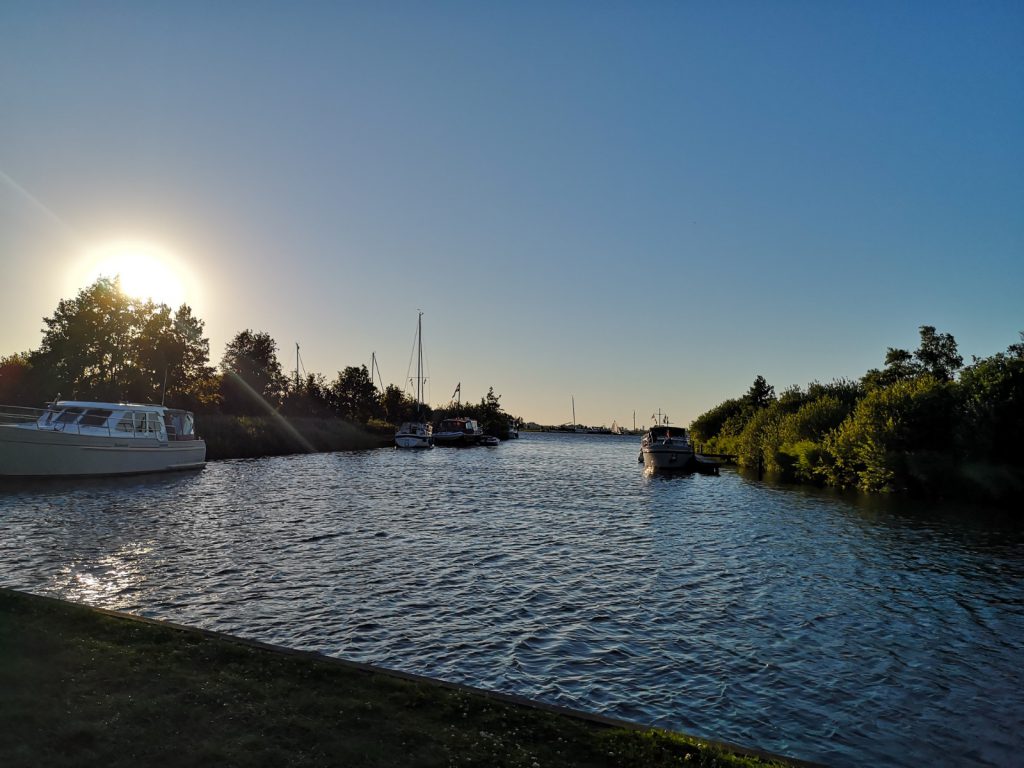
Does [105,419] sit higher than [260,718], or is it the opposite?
[105,419]

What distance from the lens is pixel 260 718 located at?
21.1 ft

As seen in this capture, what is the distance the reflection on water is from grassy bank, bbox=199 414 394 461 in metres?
34.5

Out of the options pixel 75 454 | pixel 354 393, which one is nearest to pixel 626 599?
pixel 75 454

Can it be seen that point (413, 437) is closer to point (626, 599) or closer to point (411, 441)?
point (411, 441)

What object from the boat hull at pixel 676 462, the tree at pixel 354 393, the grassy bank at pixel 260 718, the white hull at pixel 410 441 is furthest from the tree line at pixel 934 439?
the tree at pixel 354 393

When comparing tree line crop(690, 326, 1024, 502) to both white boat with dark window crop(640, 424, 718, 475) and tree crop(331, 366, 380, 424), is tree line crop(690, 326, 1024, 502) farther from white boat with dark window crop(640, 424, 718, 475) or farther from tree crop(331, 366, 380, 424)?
tree crop(331, 366, 380, 424)

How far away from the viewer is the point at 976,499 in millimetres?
37781

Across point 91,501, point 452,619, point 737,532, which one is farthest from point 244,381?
point 452,619

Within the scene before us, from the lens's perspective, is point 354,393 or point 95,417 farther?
point 354,393

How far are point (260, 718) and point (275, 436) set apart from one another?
73657 millimetres

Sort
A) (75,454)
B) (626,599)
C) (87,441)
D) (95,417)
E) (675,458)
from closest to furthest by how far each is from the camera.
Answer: (626,599), (75,454), (87,441), (95,417), (675,458)

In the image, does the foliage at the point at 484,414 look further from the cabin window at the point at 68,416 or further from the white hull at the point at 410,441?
the cabin window at the point at 68,416

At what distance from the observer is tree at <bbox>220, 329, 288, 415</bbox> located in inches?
3725

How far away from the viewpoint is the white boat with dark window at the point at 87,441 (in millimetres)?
32625
